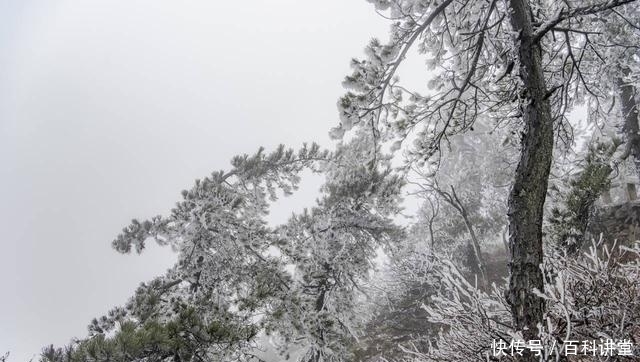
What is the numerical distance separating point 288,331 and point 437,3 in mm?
6263

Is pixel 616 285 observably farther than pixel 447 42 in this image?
No

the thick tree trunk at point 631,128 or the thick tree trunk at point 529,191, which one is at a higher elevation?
the thick tree trunk at point 631,128

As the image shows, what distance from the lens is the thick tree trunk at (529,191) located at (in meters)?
3.24

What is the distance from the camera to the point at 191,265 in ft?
28.4

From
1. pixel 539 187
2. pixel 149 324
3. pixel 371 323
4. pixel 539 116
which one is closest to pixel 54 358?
pixel 149 324

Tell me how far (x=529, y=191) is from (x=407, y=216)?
25.8ft

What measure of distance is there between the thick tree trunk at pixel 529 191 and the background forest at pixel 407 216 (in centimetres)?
1

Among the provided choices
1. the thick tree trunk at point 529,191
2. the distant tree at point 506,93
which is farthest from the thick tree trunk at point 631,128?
the thick tree trunk at point 529,191

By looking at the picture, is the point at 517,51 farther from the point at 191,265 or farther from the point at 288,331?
the point at 191,265

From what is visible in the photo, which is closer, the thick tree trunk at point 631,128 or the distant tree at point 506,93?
the distant tree at point 506,93

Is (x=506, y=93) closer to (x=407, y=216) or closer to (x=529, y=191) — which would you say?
(x=529, y=191)

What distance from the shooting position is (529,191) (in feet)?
12.1

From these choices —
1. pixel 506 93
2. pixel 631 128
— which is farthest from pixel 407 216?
pixel 631 128

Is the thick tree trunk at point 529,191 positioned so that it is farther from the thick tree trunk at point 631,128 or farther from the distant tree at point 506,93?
the thick tree trunk at point 631,128
